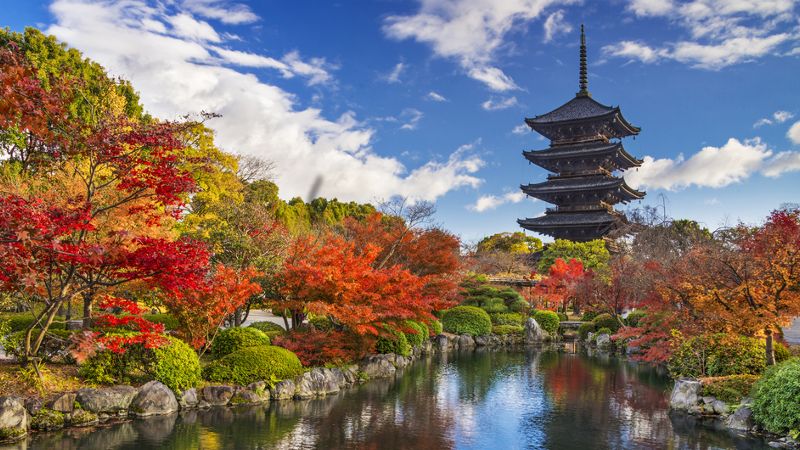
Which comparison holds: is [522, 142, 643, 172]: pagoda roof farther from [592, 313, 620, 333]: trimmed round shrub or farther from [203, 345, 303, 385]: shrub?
[203, 345, 303, 385]: shrub

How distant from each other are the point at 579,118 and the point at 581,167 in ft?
12.8

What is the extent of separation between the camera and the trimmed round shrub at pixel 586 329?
28.6m

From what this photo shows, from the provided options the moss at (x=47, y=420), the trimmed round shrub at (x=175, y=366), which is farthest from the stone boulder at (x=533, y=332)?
the moss at (x=47, y=420)

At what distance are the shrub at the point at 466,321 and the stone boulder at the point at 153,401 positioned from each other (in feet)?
57.0

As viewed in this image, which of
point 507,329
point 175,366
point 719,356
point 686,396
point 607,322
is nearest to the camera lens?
point 175,366

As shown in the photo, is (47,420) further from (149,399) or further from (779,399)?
(779,399)

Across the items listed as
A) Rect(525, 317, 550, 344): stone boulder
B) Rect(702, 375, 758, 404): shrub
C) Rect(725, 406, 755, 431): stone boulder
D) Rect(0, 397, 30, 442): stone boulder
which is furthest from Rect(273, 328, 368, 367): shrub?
Rect(525, 317, 550, 344): stone boulder

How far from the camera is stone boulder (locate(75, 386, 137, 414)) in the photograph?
35.8 ft

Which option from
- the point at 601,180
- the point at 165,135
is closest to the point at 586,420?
the point at 165,135

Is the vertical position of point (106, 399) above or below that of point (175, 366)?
below

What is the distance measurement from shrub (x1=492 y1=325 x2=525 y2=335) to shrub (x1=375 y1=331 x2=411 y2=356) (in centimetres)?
1031

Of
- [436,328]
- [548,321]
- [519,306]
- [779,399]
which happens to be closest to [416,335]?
[436,328]

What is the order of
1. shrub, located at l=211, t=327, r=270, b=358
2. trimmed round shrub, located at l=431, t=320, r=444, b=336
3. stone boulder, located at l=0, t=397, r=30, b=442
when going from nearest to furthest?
stone boulder, located at l=0, t=397, r=30, b=442, shrub, located at l=211, t=327, r=270, b=358, trimmed round shrub, located at l=431, t=320, r=444, b=336

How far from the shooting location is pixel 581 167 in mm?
46719
